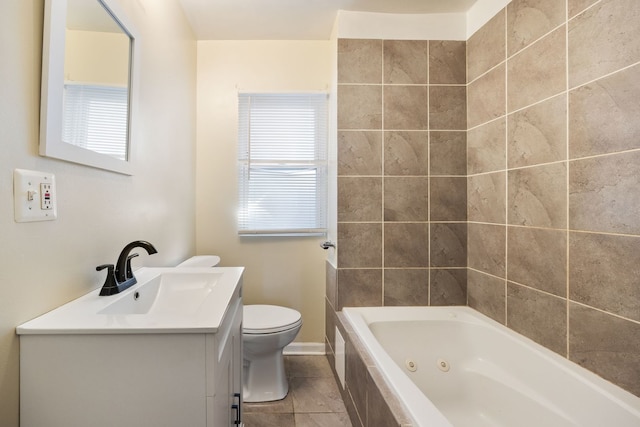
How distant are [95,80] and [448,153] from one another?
1.87 metres

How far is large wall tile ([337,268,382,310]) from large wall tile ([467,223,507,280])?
0.60 metres

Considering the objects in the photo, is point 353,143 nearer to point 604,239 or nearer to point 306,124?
point 306,124

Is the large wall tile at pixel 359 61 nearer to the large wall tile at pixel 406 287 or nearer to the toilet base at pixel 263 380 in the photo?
the large wall tile at pixel 406 287

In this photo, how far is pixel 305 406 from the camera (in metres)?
1.74

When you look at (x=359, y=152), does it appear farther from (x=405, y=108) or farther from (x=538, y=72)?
(x=538, y=72)

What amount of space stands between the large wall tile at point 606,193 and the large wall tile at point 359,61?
1221 millimetres

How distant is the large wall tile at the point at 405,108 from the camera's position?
1.96 m

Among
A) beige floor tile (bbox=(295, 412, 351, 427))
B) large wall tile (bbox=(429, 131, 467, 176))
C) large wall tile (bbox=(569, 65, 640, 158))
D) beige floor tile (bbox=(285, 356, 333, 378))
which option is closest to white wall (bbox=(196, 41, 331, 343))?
beige floor tile (bbox=(285, 356, 333, 378))

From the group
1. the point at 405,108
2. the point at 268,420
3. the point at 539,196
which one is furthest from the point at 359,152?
the point at 268,420

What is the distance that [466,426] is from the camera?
1408 mm

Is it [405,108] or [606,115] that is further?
[405,108]

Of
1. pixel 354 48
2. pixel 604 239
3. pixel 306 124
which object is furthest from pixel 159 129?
pixel 604 239

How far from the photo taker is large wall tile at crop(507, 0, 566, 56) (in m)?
1.34

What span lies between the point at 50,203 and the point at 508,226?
75.4 inches
